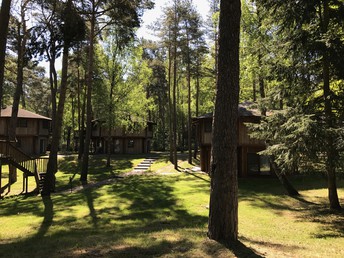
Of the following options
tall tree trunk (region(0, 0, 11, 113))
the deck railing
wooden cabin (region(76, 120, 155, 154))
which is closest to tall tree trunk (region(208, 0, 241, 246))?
tall tree trunk (region(0, 0, 11, 113))

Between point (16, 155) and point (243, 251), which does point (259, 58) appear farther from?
point (16, 155)

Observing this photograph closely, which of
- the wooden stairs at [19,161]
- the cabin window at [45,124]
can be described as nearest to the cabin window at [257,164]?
the wooden stairs at [19,161]

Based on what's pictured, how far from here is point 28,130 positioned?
38500 mm

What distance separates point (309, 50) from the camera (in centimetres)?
1102

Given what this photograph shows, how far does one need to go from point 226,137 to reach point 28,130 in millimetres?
37162

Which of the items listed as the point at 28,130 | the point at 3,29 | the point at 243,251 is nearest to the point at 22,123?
the point at 28,130

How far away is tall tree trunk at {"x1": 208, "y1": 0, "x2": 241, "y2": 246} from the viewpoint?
6.50 meters

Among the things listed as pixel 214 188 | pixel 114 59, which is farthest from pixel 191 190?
pixel 114 59

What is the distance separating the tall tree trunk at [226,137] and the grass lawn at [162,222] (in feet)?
1.46

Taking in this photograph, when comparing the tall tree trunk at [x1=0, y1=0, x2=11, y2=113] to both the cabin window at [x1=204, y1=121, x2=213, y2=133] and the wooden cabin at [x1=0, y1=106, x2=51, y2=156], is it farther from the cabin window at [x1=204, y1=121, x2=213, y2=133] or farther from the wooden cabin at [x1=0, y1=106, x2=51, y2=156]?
the wooden cabin at [x1=0, y1=106, x2=51, y2=156]

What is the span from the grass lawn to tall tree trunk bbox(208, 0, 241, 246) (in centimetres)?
44

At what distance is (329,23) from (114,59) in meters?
20.7

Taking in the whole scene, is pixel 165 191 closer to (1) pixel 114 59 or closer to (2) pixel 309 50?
(2) pixel 309 50

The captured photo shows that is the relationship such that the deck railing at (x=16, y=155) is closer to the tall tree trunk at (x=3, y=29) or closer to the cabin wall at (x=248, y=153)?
the tall tree trunk at (x=3, y=29)
